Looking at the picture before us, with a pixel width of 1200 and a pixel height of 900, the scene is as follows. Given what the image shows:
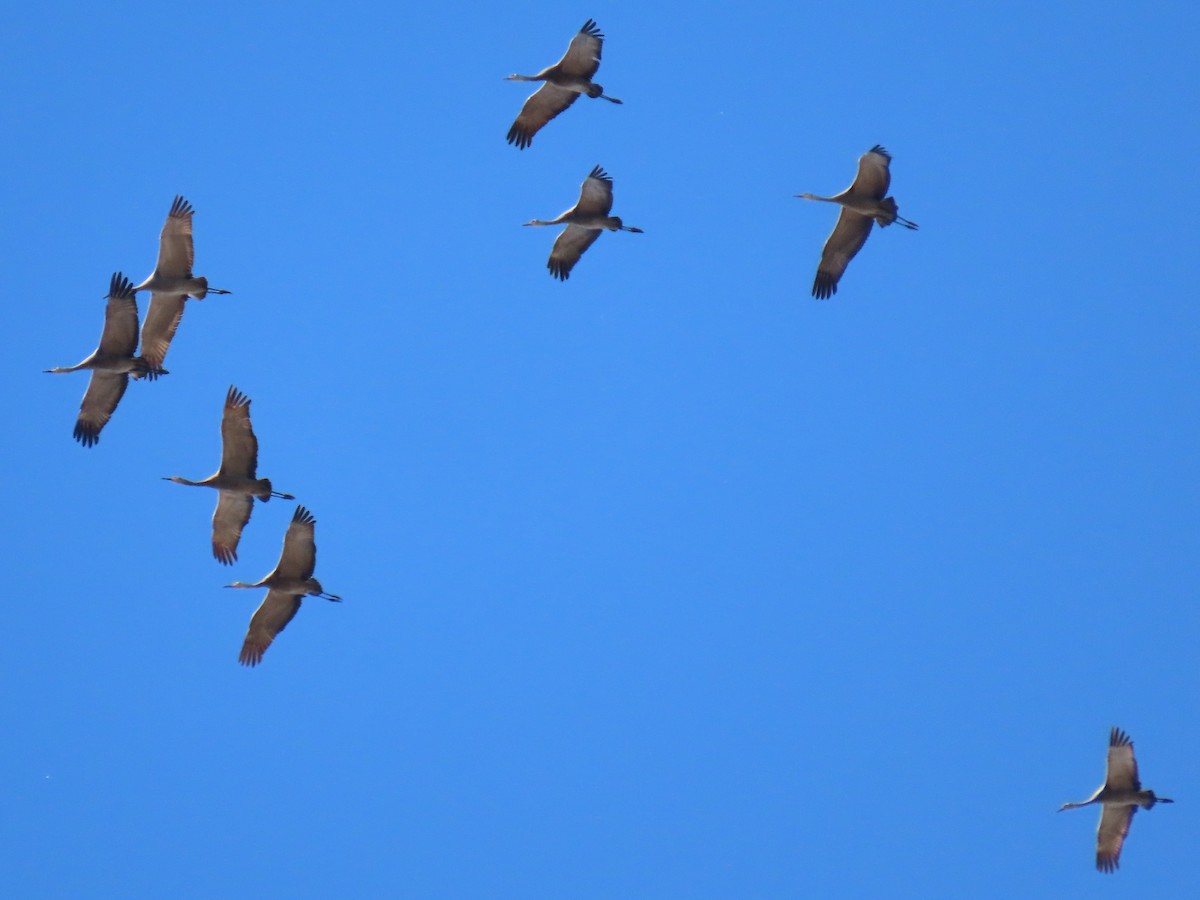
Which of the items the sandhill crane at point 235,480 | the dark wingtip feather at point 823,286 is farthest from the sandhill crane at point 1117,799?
the sandhill crane at point 235,480

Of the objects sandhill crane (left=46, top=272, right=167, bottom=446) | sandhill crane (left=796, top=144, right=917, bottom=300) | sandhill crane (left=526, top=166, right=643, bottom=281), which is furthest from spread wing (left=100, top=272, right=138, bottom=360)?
sandhill crane (left=796, top=144, right=917, bottom=300)

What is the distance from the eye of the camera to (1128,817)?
82.6ft

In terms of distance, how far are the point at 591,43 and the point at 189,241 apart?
22.1 ft

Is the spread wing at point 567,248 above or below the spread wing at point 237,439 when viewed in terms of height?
above

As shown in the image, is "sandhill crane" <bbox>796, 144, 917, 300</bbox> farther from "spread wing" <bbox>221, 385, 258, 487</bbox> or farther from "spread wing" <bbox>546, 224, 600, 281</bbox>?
"spread wing" <bbox>221, 385, 258, 487</bbox>

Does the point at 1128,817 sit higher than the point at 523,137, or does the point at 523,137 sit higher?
the point at 523,137

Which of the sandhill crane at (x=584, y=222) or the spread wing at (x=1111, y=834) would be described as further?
the sandhill crane at (x=584, y=222)

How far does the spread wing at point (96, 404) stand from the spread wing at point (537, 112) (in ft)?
23.4

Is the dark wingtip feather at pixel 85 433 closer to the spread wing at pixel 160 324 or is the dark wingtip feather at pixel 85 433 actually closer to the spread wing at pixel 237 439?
the spread wing at pixel 160 324

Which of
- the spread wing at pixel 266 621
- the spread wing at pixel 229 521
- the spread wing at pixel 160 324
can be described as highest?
the spread wing at pixel 160 324

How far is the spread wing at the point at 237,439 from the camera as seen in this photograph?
959 inches

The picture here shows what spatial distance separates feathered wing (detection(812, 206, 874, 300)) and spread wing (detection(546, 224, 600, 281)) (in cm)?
367

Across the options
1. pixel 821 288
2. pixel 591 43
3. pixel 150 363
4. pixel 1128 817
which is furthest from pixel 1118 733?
pixel 150 363

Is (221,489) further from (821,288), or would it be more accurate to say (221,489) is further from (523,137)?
(821,288)
